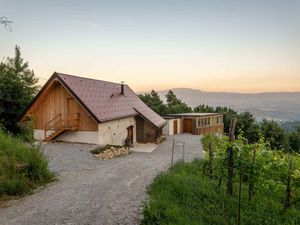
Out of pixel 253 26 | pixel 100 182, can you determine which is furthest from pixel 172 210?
pixel 253 26

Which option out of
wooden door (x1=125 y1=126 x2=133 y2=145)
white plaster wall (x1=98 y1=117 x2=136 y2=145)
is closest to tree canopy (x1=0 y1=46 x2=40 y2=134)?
white plaster wall (x1=98 y1=117 x2=136 y2=145)

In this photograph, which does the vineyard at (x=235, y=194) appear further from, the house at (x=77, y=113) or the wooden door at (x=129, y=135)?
the wooden door at (x=129, y=135)

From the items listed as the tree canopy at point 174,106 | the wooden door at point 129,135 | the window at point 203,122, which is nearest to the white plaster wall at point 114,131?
the wooden door at point 129,135

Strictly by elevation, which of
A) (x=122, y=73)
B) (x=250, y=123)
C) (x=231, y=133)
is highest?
(x=122, y=73)

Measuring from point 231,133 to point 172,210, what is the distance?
3.13 meters

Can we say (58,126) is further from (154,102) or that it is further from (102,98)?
(154,102)

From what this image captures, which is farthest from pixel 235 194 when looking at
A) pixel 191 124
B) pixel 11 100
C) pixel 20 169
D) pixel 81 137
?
pixel 191 124

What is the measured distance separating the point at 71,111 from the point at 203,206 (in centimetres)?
1536

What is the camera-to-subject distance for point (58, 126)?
20859 millimetres

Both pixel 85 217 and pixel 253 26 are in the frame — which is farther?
pixel 253 26

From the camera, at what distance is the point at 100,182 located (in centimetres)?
993

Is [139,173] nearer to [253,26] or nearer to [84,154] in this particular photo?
[84,154]

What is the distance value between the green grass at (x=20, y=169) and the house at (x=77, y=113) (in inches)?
357

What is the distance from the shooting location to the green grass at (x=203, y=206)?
6.56 metres
